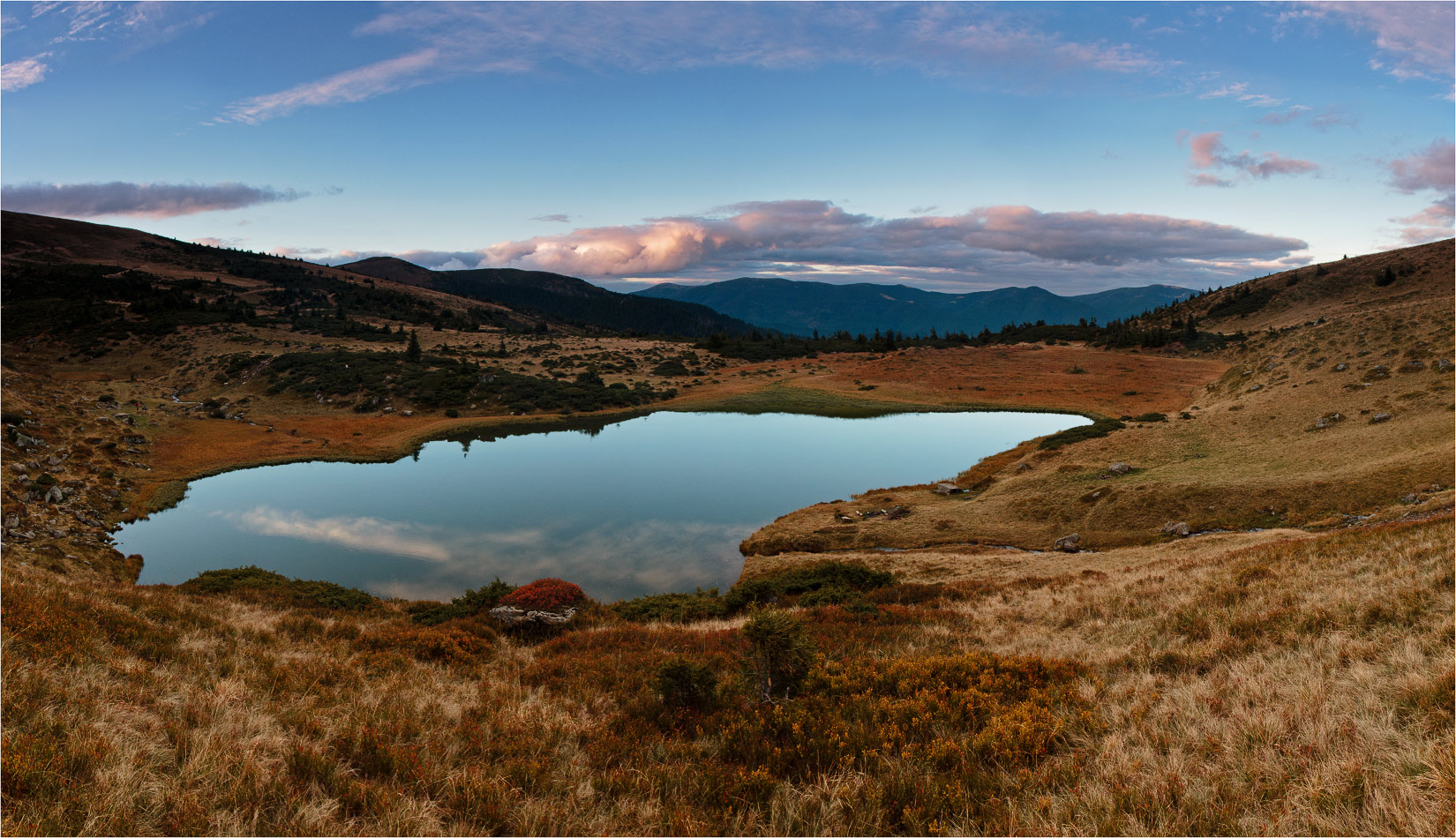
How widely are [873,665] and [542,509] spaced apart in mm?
24691

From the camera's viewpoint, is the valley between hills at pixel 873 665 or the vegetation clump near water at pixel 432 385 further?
the vegetation clump near water at pixel 432 385

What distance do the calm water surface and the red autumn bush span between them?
3974mm

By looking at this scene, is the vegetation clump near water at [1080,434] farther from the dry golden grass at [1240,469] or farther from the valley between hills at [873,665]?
the valley between hills at [873,665]

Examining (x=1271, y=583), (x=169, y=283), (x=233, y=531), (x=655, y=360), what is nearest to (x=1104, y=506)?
(x=1271, y=583)

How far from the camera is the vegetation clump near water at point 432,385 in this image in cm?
6228

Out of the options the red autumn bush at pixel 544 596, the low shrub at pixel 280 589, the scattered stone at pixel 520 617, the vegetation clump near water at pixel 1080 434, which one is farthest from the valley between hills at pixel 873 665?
the vegetation clump near water at pixel 1080 434

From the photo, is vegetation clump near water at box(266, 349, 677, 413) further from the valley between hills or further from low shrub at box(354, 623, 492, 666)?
low shrub at box(354, 623, 492, 666)

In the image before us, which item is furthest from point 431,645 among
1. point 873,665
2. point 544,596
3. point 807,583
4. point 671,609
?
point 807,583

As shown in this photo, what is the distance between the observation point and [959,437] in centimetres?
5059

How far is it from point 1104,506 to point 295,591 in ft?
102

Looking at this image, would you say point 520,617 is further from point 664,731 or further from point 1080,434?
point 1080,434

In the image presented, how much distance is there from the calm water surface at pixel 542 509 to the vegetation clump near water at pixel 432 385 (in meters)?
14.5

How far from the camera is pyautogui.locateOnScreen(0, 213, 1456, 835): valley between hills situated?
5.27 meters

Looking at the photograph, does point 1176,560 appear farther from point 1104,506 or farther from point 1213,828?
point 1213,828
